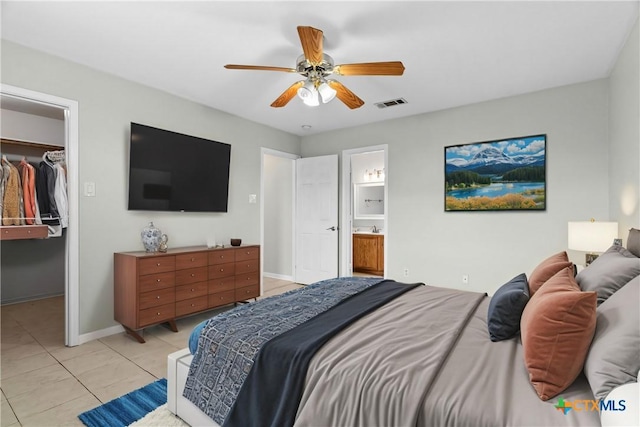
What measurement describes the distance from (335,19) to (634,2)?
6.44 ft

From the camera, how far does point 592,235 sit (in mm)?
2680

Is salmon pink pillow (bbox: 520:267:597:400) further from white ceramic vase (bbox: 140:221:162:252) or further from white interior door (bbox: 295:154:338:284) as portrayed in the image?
white interior door (bbox: 295:154:338:284)

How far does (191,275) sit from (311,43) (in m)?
2.52

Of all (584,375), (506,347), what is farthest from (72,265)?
(584,375)

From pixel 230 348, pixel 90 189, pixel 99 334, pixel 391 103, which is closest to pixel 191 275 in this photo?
pixel 99 334

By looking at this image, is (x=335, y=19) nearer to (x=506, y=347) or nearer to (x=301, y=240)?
(x=506, y=347)

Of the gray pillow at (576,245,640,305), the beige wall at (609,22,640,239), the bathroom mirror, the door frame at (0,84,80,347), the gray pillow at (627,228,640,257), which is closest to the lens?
the gray pillow at (576,245,640,305)

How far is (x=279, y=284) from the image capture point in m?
5.53

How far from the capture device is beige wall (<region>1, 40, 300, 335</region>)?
2.86 metres

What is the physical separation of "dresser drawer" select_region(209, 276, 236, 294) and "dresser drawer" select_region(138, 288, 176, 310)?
452 mm

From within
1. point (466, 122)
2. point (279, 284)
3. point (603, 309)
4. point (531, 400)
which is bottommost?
point (279, 284)

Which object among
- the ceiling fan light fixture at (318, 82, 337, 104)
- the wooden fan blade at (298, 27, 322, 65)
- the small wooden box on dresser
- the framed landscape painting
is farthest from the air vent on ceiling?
the small wooden box on dresser

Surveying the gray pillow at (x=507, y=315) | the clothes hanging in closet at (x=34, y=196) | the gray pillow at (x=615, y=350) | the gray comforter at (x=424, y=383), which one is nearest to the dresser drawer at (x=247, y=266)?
the clothes hanging in closet at (x=34, y=196)

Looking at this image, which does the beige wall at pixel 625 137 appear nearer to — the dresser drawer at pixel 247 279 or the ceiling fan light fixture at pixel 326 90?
the ceiling fan light fixture at pixel 326 90
